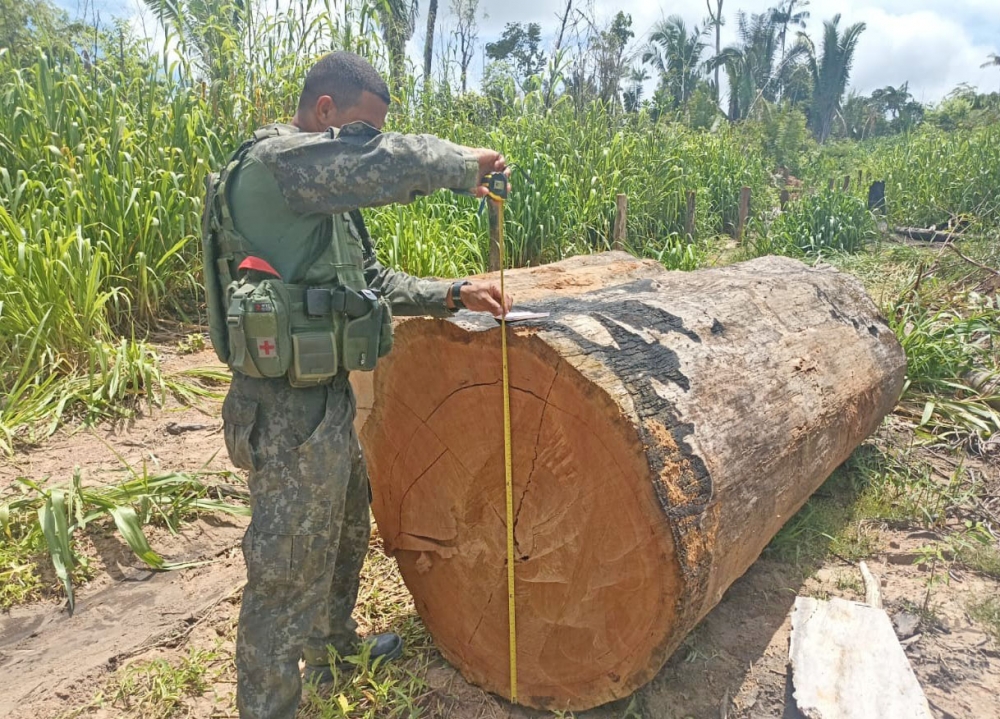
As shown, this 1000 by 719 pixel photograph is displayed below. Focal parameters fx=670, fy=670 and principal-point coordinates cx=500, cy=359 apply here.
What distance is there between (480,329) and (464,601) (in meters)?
0.85

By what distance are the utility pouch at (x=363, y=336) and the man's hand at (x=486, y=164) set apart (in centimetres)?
38

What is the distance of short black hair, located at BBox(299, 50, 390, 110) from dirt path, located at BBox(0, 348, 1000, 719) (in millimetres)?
1684

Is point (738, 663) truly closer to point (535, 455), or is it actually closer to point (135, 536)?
point (535, 455)

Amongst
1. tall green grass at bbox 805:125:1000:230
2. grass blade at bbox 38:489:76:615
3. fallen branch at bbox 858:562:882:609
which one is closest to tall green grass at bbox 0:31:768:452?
grass blade at bbox 38:489:76:615

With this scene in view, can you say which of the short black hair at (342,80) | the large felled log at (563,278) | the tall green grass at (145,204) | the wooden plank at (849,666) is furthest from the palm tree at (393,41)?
the wooden plank at (849,666)

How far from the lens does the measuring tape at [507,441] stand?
5.63 ft

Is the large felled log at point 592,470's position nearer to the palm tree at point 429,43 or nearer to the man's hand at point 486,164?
the man's hand at point 486,164

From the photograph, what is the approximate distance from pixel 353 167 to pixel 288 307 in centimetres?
36

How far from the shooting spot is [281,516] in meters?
1.65

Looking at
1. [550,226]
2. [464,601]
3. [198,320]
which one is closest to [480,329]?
[464,601]

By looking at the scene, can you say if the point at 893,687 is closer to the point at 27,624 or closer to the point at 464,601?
the point at 464,601

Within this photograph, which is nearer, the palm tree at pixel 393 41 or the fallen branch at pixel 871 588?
the fallen branch at pixel 871 588

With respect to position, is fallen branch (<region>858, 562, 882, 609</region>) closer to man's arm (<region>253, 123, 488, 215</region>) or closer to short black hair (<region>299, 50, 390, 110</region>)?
man's arm (<region>253, 123, 488, 215</region>)

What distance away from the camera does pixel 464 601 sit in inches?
79.2
